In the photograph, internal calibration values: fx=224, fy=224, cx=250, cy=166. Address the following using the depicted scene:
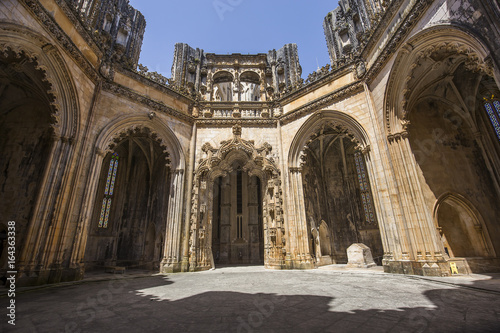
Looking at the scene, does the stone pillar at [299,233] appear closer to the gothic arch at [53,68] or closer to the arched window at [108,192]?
the gothic arch at [53,68]

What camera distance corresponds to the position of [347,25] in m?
15.9

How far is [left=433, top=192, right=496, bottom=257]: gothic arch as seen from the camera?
9594mm

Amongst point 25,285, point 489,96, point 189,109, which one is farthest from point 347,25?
point 25,285

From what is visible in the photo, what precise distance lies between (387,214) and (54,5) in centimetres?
1593

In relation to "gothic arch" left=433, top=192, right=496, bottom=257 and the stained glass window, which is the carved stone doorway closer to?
the stained glass window

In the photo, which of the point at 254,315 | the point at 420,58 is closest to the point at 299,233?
the point at 254,315

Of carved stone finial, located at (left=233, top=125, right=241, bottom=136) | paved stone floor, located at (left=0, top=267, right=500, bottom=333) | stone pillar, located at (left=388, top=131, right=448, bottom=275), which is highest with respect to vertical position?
carved stone finial, located at (left=233, top=125, right=241, bottom=136)

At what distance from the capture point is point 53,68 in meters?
8.85

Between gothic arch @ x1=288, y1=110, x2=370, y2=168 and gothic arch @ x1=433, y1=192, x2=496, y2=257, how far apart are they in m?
4.35

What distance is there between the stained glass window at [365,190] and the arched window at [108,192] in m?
19.0

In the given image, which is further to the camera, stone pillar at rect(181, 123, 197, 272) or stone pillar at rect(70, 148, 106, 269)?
stone pillar at rect(181, 123, 197, 272)

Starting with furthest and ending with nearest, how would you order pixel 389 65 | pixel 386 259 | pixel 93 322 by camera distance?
pixel 389 65 → pixel 386 259 → pixel 93 322

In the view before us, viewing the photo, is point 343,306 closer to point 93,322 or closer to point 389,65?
point 93,322

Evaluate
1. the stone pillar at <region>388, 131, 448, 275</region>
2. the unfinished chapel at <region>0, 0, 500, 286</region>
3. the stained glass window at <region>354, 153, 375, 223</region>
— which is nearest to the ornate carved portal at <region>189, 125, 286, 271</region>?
the unfinished chapel at <region>0, 0, 500, 286</region>
